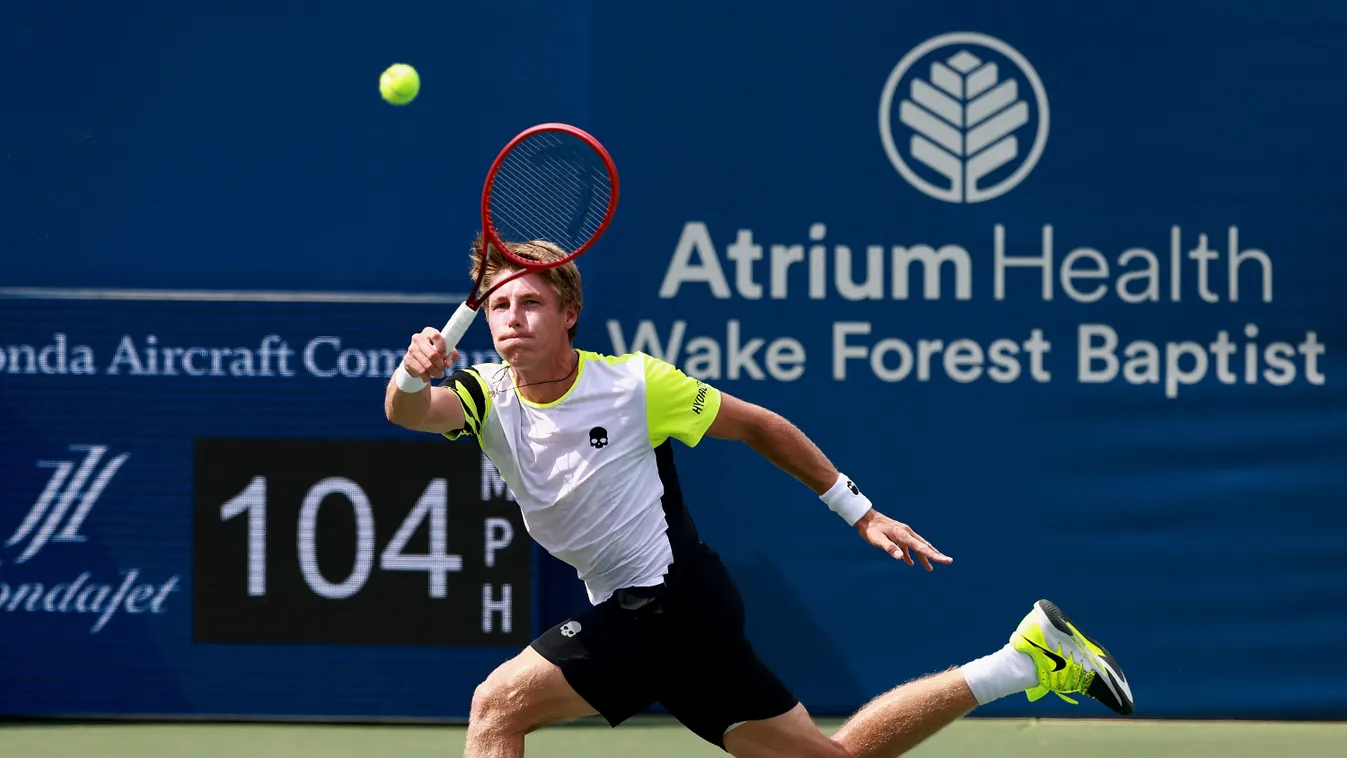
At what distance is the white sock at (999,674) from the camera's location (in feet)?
12.0

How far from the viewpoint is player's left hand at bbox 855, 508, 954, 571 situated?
3.51 meters

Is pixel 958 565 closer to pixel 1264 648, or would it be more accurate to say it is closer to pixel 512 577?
pixel 1264 648

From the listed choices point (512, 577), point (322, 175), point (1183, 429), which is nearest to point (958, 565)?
point (1183, 429)

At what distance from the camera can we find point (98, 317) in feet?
16.9

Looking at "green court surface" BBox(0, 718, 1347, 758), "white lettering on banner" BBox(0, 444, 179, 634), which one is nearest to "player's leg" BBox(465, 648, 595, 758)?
"green court surface" BBox(0, 718, 1347, 758)

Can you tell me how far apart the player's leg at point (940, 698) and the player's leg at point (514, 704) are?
0.42 meters

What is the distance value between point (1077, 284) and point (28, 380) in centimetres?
309

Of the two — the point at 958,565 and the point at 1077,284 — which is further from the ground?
the point at 1077,284

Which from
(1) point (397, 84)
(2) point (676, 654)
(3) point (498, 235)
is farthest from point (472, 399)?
(1) point (397, 84)

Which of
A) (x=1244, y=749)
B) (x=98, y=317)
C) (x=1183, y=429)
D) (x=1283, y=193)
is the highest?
(x=1283, y=193)

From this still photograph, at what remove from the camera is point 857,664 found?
17.3 ft

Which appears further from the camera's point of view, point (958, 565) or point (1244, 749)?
point (958, 565)

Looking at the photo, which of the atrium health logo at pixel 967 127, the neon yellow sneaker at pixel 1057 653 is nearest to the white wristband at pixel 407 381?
the neon yellow sneaker at pixel 1057 653

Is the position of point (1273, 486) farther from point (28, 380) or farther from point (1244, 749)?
point (28, 380)
